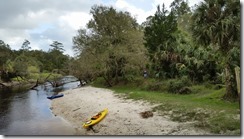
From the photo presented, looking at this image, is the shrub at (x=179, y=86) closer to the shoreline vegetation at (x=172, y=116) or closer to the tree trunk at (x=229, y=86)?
the shoreline vegetation at (x=172, y=116)

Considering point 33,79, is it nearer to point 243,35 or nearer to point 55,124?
point 55,124

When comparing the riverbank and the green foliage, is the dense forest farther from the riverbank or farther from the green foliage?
the riverbank

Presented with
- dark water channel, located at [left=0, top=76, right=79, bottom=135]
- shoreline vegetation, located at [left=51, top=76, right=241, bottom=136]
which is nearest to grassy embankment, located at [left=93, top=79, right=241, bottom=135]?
shoreline vegetation, located at [left=51, top=76, right=241, bottom=136]

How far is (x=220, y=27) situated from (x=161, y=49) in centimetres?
1455

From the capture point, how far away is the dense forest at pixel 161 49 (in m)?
15.8

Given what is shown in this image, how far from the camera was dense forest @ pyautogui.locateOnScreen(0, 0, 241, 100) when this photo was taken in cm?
1578

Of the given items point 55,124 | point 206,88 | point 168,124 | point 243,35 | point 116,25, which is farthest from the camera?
point 116,25

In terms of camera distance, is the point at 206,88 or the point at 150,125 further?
the point at 206,88

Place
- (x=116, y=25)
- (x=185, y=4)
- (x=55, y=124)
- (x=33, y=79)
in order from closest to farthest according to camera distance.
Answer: (x=55, y=124) < (x=116, y=25) < (x=185, y=4) < (x=33, y=79)

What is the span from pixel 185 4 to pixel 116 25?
27568mm

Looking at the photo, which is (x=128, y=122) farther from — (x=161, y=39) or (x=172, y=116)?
(x=161, y=39)

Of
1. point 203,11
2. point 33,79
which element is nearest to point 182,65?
point 203,11

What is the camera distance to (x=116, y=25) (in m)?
33.7

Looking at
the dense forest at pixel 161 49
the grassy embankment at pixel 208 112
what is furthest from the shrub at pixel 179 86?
the grassy embankment at pixel 208 112
